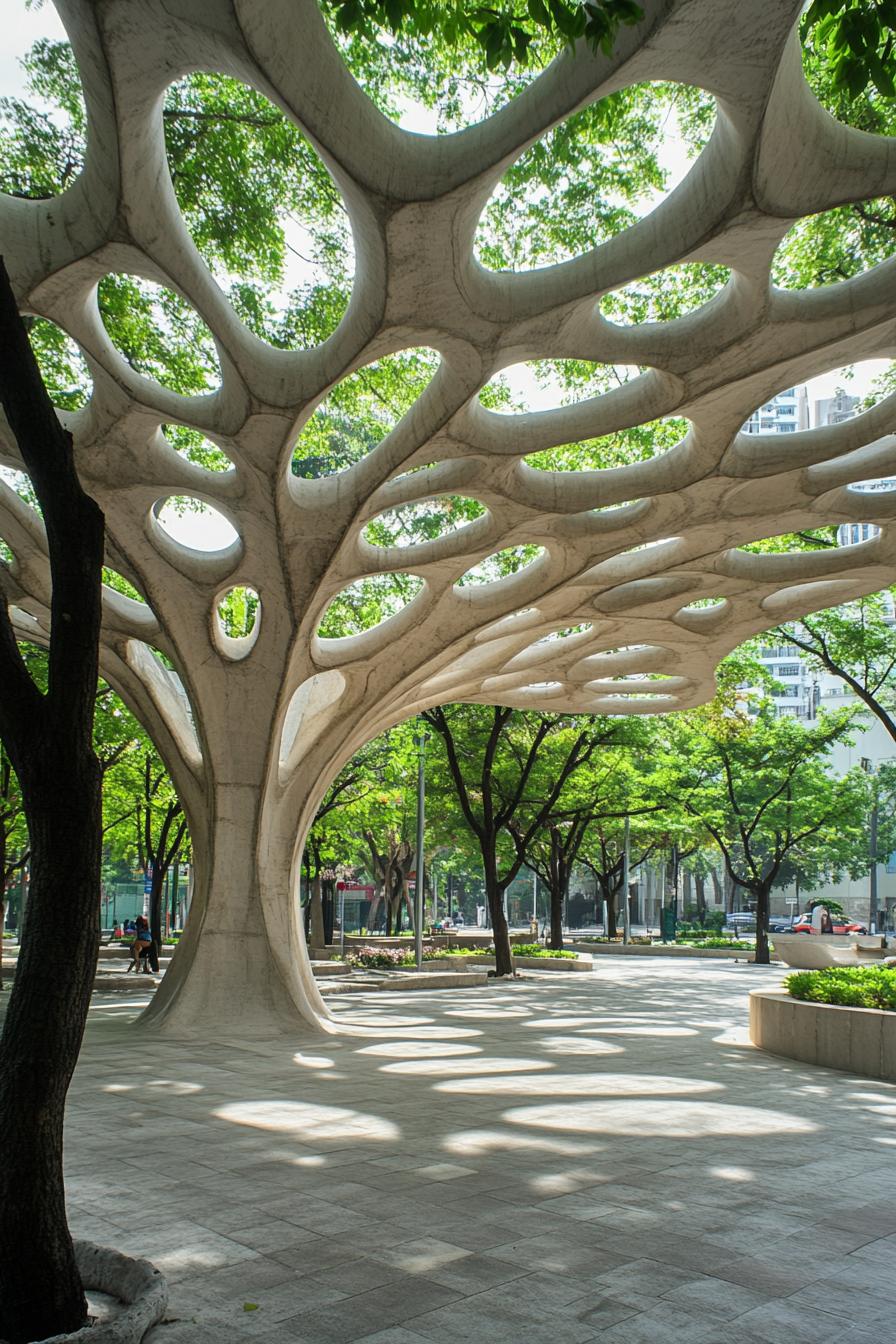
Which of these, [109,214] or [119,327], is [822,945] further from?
[109,214]

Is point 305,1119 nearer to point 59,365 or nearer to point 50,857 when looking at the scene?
point 50,857

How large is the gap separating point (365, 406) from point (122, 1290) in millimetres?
14337

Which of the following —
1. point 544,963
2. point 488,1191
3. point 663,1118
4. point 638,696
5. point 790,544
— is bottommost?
point 544,963

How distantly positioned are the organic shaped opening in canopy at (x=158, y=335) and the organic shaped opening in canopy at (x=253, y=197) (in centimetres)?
81

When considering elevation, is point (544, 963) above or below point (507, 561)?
below

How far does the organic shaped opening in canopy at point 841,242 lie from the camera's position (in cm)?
1249

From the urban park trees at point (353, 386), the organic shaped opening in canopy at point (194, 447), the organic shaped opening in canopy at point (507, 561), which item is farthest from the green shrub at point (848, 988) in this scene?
the organic shaped opening in canopy at point (194, 447)

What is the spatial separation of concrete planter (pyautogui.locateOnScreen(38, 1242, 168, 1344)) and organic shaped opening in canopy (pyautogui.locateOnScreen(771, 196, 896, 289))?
11.1m

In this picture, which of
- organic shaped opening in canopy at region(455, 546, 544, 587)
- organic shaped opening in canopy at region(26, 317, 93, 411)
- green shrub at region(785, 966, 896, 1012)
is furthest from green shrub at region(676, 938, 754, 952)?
organic shaped opening in canopy at region(26, 317, 93, 411)

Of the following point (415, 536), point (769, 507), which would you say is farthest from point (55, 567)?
point (415, 536)

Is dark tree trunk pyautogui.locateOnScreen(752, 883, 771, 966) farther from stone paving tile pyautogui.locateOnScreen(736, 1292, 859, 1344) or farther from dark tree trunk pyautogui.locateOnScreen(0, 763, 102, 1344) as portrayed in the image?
dark tree trunk pyautogui.locateOnScreen(0, 763, 102, 1344)

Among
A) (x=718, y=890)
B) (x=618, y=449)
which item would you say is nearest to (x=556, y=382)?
(x=618, y=449)

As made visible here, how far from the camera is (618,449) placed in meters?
18.1

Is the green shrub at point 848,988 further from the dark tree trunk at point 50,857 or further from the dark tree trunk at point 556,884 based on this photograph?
the dark tree trunk at point 556,884
